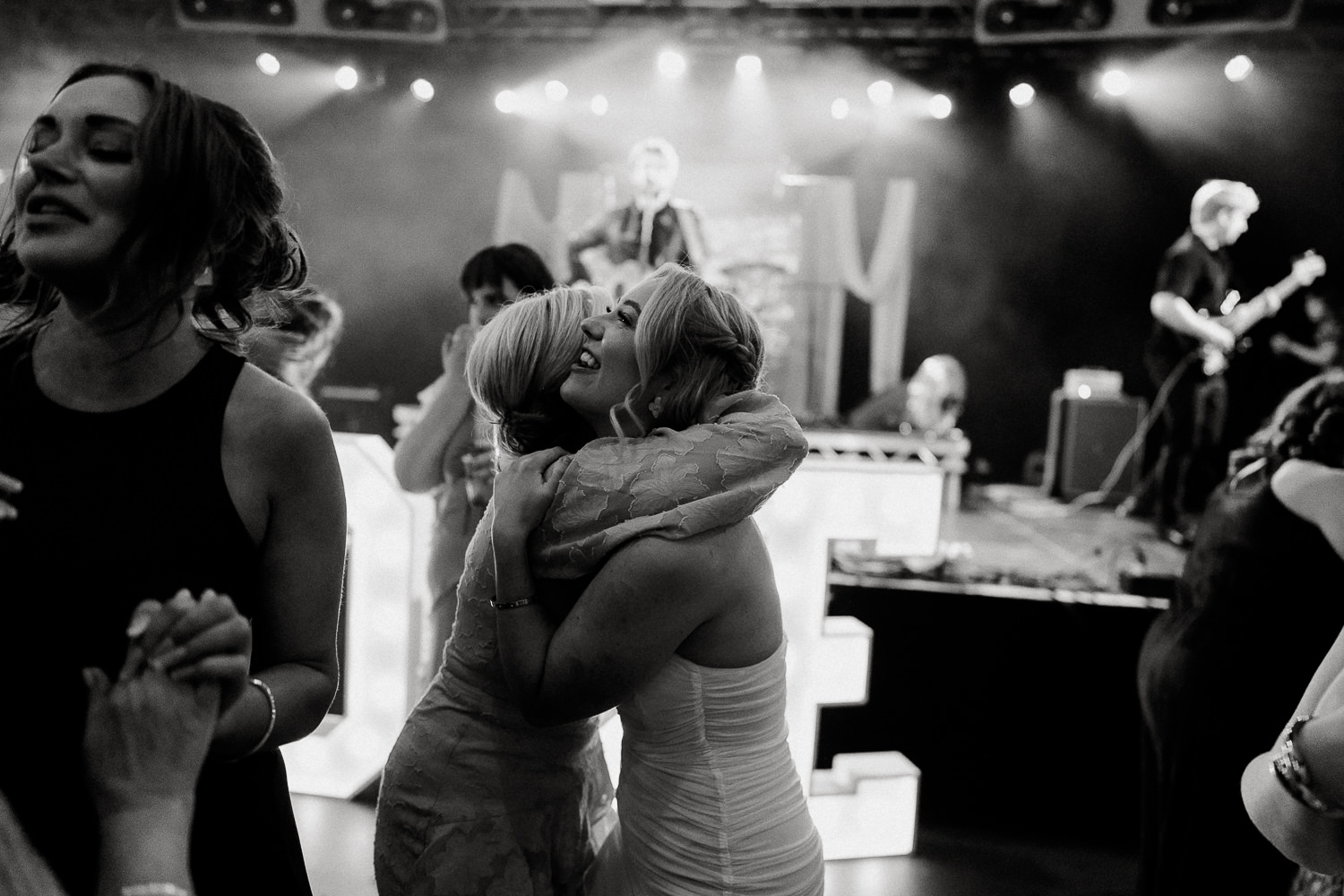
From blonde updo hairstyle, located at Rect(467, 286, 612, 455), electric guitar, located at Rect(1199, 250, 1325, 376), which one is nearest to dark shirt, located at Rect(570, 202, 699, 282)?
electric guitar, located at Rect(1199, 250, 1325, 376)

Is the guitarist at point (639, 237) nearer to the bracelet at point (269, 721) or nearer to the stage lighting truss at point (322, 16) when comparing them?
the stage lighting truss at point (322, 16)

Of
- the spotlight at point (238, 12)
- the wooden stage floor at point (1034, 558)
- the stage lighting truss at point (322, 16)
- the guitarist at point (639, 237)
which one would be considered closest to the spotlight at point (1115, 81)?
the wooden stage floor at point (1034, 558)

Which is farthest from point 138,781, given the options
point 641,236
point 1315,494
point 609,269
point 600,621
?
point 609,269

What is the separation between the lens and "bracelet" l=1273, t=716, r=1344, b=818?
935 mm

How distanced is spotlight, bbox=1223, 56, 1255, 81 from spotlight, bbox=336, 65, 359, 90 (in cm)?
693

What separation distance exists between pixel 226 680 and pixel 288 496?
40cm

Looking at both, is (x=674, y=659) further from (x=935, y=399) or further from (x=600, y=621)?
(x=935, y=399)

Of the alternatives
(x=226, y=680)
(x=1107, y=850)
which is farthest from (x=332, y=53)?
(x=226, y=680)

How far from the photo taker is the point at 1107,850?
341 centimetres

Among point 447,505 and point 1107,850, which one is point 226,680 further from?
point 1107,850

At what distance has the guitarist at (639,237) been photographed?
615 centimetres

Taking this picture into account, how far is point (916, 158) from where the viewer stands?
9289mm

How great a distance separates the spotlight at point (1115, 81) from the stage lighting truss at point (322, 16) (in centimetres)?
504

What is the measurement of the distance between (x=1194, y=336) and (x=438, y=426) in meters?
5.01
